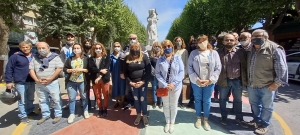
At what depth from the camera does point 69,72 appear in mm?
3957

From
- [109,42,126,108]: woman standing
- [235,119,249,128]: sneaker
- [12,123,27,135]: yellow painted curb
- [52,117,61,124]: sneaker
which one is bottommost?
[12,123,27,135]: yellow painted curb

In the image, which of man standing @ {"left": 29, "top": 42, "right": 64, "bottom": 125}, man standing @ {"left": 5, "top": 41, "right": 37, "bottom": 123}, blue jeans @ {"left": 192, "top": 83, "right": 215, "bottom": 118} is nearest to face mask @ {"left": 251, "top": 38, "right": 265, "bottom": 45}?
blue jeans @ {"left": 192, "top": 83, "right": 215, "bottom": 118}

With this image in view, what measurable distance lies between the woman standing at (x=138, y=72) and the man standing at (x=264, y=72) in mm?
2107

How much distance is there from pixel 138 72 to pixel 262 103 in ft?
8.45

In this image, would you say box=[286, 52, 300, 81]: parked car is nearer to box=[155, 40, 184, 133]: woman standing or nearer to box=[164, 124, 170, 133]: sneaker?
box=[155, 40, 184, 133]: woman standing

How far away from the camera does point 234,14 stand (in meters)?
15.7

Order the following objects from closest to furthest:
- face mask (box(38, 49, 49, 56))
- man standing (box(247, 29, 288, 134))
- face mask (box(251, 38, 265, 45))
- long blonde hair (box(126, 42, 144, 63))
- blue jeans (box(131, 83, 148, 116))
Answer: man standing (box(247, 29, 288, 134)) → face mask (box(251, 38, 265, 45)) → long blonde hair (box(126, 42, 144, 63)) → blue jeans (box(131, 83, 148, 116)) → face mask (box(38, 49, 49, 56))

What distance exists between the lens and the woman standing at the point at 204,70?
3463mm

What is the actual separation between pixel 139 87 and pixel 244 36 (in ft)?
8.27

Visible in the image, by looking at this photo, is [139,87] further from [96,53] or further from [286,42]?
[286,42]

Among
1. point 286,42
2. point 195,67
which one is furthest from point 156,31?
point 286,42

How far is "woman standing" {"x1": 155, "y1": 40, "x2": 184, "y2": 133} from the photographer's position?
3.46 metres

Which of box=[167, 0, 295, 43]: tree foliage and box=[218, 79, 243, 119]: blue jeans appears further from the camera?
box=[167, 0, 295, 43]: tree foliage

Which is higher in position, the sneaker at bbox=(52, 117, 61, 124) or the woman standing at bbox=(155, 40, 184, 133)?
the woman standing at bbox=(155, 40, 184, 133)
